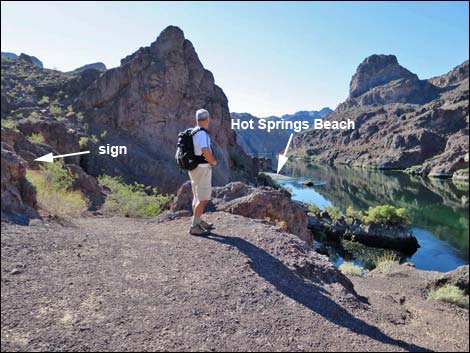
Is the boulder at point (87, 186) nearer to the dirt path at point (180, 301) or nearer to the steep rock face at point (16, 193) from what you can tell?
the steep rock face at point (16, 193)

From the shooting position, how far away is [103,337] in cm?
368

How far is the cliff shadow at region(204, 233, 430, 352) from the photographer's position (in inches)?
175

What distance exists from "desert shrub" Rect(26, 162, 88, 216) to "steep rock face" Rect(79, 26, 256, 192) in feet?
52.3

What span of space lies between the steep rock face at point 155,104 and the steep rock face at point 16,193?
2130 cm

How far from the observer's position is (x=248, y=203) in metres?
9.58

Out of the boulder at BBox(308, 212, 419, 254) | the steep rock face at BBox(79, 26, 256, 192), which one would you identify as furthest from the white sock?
the boulder at BBox(308, 212, 419, 254)

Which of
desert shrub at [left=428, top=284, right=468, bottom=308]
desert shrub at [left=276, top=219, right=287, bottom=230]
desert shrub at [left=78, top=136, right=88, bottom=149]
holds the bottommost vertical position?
desert shrub at [left=428, top=284, right=468, bottom=308]

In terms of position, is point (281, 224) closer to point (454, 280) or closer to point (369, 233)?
point (454, 280)

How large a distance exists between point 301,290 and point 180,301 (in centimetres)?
182

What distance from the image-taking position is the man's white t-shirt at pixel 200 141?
6309 mm

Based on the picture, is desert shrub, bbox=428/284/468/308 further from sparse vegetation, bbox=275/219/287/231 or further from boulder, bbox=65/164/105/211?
boulder, bbox=65/164/105/211

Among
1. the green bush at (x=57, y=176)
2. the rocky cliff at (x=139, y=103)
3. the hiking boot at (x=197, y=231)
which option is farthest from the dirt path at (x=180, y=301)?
the rocky cliff at (x=139, y=103)

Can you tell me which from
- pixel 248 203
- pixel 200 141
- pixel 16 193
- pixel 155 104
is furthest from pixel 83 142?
pixel 200 141

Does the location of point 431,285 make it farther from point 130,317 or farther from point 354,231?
point 354,231
